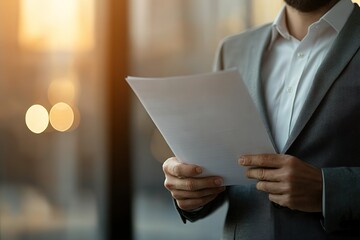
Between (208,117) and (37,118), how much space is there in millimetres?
1225

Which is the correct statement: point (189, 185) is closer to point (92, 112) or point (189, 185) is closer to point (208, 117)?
point (208, 117)

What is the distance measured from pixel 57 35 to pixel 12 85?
24 cm

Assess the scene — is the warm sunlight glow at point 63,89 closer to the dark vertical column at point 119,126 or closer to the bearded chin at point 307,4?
the dark vertical column at point 119,126

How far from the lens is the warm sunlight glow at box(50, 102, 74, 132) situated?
2107mm

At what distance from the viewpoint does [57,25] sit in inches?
82.8

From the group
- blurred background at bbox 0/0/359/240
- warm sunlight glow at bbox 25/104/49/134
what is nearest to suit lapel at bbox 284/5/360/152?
blurred background at bbox 0/0/359/240

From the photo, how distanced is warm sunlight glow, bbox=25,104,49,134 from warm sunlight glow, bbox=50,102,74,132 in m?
0.02

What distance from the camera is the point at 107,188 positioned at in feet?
7.07

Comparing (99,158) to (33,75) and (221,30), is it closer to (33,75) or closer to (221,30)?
(33,75)

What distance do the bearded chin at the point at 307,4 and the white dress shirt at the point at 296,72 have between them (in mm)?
26

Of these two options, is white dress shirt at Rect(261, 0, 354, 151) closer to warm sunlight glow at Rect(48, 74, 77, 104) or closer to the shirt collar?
the shirt collar

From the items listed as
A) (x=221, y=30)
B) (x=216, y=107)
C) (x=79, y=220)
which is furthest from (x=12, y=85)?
(x=216, y=107)

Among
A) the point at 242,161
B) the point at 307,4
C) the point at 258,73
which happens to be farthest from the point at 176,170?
the point at 307,4

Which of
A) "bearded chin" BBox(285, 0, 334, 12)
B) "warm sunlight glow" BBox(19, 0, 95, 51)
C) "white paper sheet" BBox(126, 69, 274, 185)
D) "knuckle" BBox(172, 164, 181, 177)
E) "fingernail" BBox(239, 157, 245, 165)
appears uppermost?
"warm sunlight glow" BBox(19, 0, 95, 51)
